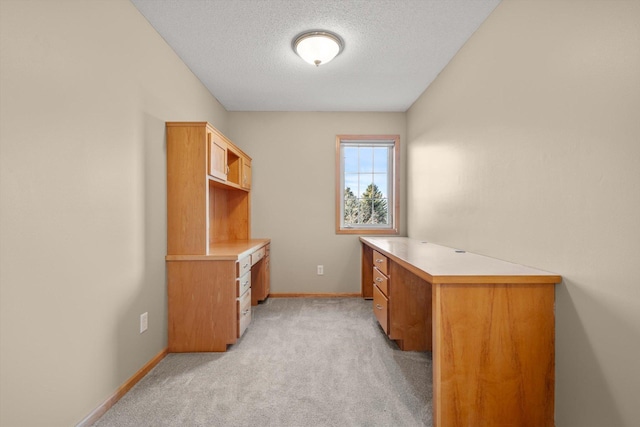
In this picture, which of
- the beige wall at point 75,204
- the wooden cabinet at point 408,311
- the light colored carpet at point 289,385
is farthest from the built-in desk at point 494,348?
the beige wall at point 75,204

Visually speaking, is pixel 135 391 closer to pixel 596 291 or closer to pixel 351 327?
pixel 351 327

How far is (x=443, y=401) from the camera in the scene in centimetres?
139

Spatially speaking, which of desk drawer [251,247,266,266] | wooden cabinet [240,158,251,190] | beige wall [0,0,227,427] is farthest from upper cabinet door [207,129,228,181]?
desk drawer [251,247,266,266]

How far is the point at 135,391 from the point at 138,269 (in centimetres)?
75

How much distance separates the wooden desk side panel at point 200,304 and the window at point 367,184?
2.06m

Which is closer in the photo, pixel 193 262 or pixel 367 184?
pixel 193 262

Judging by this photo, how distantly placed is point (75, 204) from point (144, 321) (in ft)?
3.20

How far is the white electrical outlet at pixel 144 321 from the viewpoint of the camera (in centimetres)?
200

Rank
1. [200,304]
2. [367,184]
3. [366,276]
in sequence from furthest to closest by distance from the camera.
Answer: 1. [367,184]
2. [366,276]
3. [200,304]

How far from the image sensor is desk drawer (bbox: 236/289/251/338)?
2.43 meters

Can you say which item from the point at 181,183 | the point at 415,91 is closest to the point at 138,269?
the point at 181,183

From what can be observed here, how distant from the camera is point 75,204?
1.45 meters

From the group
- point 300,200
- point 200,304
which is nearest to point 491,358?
point 200,304

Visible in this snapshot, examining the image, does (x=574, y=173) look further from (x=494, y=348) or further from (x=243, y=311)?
(x=243, y=311)
